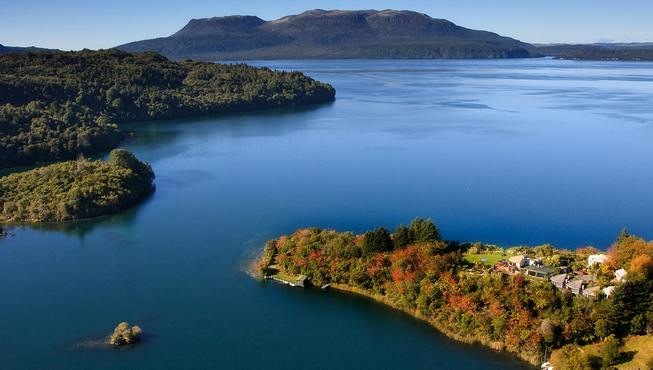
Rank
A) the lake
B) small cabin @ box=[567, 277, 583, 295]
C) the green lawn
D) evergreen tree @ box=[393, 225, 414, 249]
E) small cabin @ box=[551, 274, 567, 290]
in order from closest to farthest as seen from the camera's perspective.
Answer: small cabin @ box=[567, 277, 583, 295]
small cabin @ box=[551, 274, 567, 290]
the lake
the green lawn
evergreen tree @ box=[393, 225, 414, 249]

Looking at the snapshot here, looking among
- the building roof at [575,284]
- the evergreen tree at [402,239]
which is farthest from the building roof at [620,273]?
the evergreen tree at [402,239]

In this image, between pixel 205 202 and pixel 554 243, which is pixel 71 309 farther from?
pixel 554 243

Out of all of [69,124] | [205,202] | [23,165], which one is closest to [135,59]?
[69,124]

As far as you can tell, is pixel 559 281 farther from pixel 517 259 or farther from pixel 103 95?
pixel 103 95

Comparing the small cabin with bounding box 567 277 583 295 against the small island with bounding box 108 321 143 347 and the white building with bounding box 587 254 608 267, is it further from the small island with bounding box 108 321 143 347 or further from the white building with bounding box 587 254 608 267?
the small island with bounding box 108 321 143 347

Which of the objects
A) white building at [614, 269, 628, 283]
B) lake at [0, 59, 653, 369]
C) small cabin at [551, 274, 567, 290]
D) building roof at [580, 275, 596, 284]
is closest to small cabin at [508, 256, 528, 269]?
small cabin at [551, 274, 567, 290]

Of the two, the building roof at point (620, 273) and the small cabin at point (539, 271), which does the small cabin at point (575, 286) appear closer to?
the small cabin at point (539, 271)

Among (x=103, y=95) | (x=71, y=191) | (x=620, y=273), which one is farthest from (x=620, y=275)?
(x=103, y=95)
